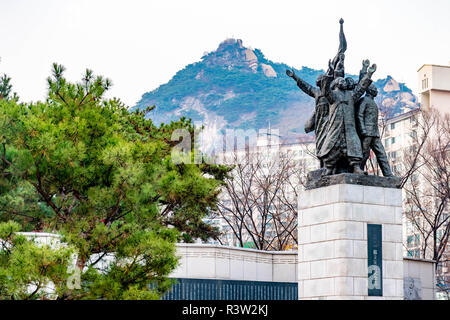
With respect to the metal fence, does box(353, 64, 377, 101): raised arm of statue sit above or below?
above

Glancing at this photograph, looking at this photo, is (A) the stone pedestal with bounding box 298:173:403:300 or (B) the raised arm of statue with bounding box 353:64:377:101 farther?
(B) the raised arm of statue with bounding box 353:64:377:101

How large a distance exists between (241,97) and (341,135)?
183ft

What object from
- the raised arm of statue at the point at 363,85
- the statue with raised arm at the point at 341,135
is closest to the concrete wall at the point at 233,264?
the statue with raised arm at the point at 341,135

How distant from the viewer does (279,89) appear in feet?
213

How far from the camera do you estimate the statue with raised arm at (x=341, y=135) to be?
11.2 m

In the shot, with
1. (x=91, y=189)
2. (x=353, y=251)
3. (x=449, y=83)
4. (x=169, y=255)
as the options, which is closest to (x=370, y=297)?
(x=353, y=251)

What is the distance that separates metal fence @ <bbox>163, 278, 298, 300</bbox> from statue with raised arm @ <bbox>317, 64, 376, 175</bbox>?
513 cm

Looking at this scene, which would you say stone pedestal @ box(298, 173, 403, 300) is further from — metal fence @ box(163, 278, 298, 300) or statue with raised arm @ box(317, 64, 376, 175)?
metal fence @ box(163, 278, 298, 300)

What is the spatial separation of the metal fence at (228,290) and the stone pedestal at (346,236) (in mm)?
4584

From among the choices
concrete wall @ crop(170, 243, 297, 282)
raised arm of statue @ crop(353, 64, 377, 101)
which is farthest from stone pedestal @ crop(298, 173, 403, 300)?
concrete wall @ crop(170, 243, 297, 282)

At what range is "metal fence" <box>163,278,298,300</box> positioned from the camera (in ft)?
50.2

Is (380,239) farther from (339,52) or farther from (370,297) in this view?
(339,52)

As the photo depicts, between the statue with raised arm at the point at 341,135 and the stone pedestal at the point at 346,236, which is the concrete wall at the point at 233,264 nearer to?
the stone pedestal at the point at 346,236
